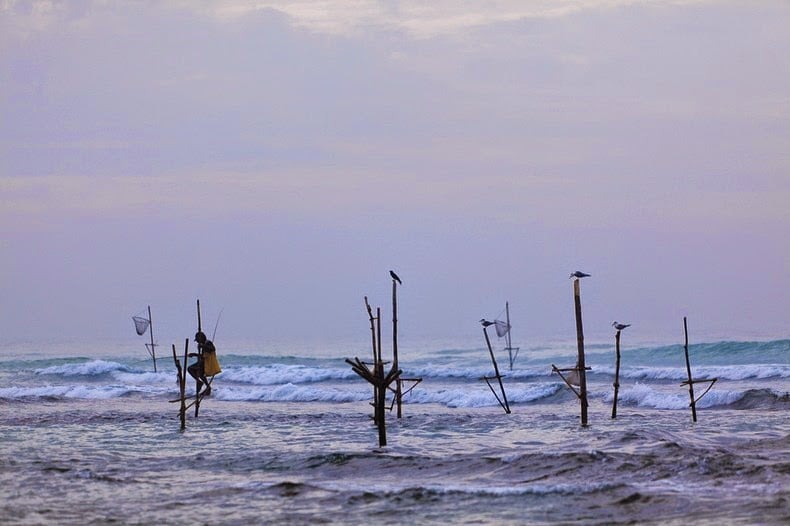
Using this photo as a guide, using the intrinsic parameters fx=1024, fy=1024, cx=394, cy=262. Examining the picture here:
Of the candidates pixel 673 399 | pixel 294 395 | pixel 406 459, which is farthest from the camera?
pixel 294 395

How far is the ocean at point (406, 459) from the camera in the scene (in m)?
12.4

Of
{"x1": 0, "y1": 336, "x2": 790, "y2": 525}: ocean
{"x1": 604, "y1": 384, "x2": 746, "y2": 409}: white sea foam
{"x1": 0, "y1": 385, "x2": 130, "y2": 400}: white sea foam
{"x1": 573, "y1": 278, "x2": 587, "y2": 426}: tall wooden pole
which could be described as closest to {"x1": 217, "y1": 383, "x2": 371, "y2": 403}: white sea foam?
{"x1": 0, "y1": 336, "x2": 790, "y2": 525}: ocean

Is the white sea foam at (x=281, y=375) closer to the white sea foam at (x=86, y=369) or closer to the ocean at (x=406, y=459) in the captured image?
the white sea foam at (x=86, y=369)

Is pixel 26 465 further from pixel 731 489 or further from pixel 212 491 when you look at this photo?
pixel 731 489

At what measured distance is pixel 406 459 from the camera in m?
16.3

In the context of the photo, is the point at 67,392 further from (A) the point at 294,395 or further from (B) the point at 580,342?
(B) the point at 580,342

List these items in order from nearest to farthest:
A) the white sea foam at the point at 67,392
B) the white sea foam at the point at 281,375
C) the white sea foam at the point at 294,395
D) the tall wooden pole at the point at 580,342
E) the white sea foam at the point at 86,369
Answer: the tall wooden pole at the point at 580,342 → the white sea foam at the point at 294,395 → the white sea foam at the point at 67,392 → the white sea foam at the point at 281,375 → the white sea foam at the point at 86,369

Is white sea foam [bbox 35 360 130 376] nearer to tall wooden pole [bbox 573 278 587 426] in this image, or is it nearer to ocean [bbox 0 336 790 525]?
ocean [bbox 0 336 790 525]

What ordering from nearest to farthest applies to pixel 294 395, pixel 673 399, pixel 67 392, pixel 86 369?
pixel 673 399 → pixel 294 395 → pixel 67 392 → pixel 86 369

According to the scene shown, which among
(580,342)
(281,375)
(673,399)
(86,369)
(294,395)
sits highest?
(580,342)

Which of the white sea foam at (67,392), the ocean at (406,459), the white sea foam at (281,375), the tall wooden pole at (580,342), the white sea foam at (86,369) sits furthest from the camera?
the white sea foam at (86,369)

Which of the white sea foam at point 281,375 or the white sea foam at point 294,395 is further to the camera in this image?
the white sea foam at point 281,375

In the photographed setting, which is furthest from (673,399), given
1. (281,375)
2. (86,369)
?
(86,369)

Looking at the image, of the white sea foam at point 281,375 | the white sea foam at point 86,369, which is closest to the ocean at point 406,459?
the white sea foam at point 281,375
